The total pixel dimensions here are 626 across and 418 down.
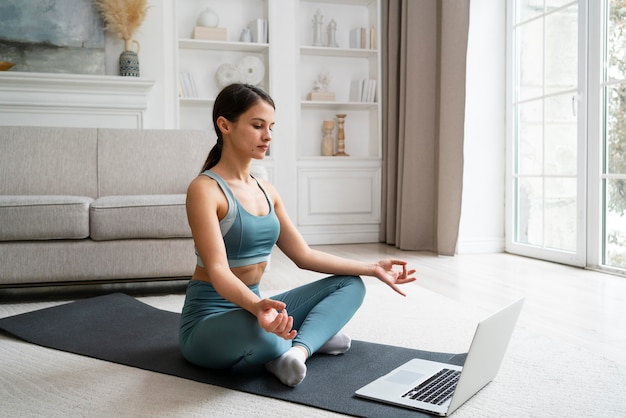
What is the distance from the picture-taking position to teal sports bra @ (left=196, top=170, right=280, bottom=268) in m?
1.60

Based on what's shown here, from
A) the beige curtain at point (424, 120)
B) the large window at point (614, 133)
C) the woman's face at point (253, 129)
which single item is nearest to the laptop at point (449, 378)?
the woman's face at point (253, 129)

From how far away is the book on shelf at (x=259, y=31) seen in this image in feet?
16.1

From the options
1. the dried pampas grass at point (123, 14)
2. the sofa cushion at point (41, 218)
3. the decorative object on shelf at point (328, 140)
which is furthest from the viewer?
the decorative object on shelf at point (328, 140)

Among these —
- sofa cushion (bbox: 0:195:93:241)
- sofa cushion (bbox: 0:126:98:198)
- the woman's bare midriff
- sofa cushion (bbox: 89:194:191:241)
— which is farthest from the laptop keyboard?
sofa cushion (bbox: 0:126:98:198)

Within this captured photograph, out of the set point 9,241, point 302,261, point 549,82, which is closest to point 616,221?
point 549,82

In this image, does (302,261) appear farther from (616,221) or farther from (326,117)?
(326,117)

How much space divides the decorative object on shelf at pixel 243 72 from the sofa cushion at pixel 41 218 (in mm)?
2432

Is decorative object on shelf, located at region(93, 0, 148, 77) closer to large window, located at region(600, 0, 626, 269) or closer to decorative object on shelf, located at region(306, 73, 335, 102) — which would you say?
decorative object on shelf, located at region(306, 73, 335, 102)

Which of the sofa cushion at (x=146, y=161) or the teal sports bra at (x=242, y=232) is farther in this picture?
the sofa cushion at (x=146, y=161)

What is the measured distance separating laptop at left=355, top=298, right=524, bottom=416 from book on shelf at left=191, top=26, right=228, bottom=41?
12.4ft

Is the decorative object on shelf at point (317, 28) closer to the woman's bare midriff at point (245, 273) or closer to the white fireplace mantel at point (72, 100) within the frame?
the white fireplace mantel at point (72, 100)

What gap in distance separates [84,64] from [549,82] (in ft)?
10.5

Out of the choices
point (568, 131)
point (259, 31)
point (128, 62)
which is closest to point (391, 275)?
point (568, 131)

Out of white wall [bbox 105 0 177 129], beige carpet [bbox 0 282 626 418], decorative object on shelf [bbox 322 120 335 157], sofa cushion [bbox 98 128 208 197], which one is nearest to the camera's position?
beige carpet [bbox 0 282 626 418]
